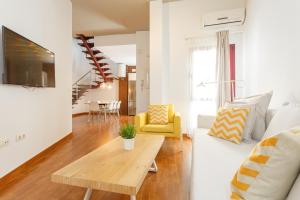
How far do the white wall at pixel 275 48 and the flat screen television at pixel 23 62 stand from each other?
10.2 feet

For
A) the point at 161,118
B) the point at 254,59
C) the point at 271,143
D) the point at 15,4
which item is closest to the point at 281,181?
the point at 271,143

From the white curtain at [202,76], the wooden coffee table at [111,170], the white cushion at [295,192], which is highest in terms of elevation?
the white curtain at [202,76]

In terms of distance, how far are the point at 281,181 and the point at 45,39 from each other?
3.59 m

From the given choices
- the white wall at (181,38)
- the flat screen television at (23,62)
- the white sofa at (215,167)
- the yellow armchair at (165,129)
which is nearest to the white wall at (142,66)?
the white wall at (181,38)

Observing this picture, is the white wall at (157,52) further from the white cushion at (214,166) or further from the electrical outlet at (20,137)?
the electrical outlet at (20,137)

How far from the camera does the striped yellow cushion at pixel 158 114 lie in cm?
338

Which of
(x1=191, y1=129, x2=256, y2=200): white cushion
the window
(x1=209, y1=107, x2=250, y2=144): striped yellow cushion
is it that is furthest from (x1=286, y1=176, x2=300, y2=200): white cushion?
the window

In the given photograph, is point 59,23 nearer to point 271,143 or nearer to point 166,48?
point 166,48

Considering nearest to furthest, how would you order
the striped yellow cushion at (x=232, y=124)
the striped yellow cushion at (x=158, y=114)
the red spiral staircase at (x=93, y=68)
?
the striped yellow cushion at (x=232, y=124)
the striped yellow cushion at (x=158, y=114)
the red spiral staircase at (x=93, y=68)

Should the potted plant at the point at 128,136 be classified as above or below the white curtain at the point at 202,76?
below

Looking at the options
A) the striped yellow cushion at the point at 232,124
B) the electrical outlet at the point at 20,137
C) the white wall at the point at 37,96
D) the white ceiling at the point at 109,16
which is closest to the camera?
the striped yellow cushion at the point at 232,124

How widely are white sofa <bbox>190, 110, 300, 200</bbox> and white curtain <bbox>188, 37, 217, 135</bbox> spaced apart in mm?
2065

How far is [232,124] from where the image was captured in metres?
1.92

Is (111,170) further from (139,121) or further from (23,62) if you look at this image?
(23,62)
